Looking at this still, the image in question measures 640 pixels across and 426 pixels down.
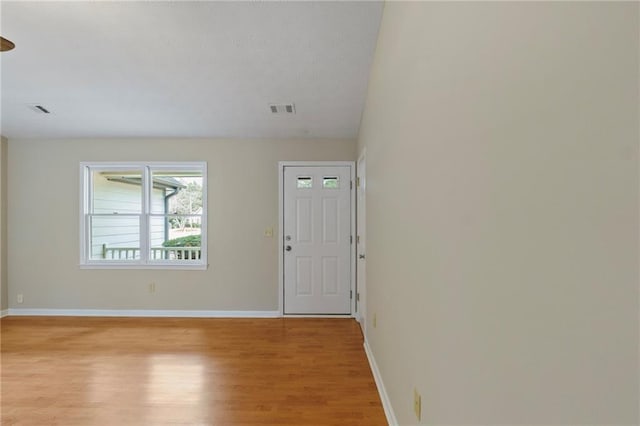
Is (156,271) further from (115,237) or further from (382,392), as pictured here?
(382,392)

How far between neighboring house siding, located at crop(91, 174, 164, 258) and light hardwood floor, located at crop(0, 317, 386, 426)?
1103 millimetres

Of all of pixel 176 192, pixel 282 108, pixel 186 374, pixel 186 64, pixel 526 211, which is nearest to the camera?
pixel 526 211

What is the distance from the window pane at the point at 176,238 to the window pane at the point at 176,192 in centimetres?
11

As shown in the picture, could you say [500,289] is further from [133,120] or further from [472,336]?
[133,120]

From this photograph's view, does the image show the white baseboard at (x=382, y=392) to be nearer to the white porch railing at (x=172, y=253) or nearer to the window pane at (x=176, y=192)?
the white porch railing at (x=172, y=253)

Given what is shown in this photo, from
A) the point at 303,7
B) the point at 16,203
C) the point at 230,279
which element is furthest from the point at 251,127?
the point at 16,203

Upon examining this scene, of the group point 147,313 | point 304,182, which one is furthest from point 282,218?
point 147,313

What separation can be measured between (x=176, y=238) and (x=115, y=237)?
869 millimetres

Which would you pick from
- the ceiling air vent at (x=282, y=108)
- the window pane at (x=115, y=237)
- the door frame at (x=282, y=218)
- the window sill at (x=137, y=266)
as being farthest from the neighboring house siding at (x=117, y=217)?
the ceiling air vent at (x=282, y=108)

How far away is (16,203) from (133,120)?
7.60ft

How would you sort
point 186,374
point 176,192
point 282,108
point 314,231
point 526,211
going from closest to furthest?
point 526,211
point 186,374
point 282,108
point 314,231
point 176,192

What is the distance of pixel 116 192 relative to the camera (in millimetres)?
5070

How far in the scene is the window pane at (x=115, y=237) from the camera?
5016mm

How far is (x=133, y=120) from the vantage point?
4188mm
